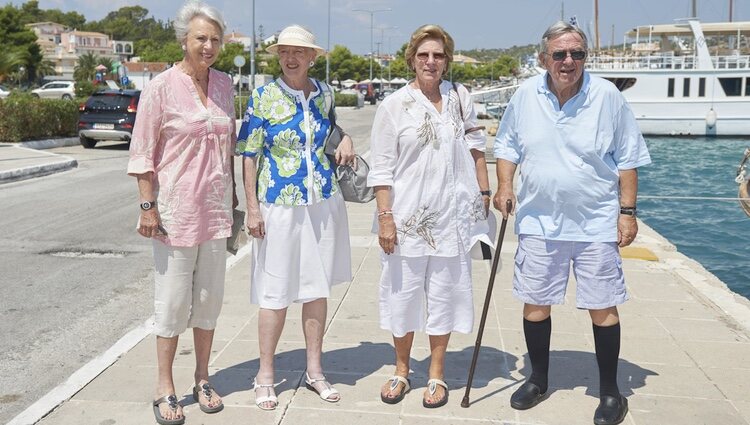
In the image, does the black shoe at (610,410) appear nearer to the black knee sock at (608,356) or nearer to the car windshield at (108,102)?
the black knee sock at (608,356)

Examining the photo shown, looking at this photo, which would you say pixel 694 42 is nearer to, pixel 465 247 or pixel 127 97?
pixel 127 97

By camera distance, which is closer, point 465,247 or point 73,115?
point 465,247

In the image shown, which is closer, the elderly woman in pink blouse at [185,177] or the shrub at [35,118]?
the elderly woman in pink blouse at [185,177]

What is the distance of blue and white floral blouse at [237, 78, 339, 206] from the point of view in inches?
159

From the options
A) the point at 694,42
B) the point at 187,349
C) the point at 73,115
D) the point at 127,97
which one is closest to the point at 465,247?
the point at 187,349

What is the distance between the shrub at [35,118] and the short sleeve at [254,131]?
63.1ft

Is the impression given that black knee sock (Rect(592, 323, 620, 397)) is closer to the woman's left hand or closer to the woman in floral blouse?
the woman in floral blouse

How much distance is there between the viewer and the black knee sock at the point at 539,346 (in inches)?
167

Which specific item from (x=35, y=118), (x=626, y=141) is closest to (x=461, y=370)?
(x=626, y=141)

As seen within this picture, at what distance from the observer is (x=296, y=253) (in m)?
4.12

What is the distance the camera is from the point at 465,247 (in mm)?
4152

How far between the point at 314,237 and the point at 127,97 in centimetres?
1886

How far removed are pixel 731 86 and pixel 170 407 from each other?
42503 millimetres

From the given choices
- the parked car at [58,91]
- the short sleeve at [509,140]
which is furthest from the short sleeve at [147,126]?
the parked car at [58,91]
